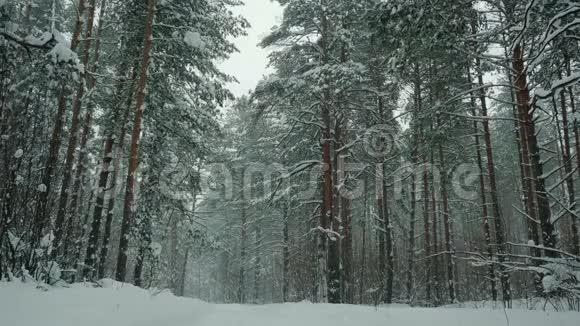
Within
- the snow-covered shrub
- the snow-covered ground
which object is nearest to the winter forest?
the snow-covered shrub

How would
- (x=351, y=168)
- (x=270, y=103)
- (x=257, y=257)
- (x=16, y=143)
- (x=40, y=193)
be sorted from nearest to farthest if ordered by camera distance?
1. (x=16, y=143)
2. (x=40, y=193)
3. (x=270, y=103)
4. (x=351, y=168)
5. (x=257, y=257)

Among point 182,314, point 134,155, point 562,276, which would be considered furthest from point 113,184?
point 562,276

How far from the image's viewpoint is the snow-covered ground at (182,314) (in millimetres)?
3100

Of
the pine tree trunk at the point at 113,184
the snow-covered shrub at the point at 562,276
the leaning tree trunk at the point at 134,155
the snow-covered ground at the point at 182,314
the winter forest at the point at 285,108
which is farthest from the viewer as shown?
the pine tree trunk at the point at 113,184

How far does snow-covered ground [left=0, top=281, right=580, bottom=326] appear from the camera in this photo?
10.2 ft

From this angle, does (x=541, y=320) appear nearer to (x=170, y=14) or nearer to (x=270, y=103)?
(x=270, y=103)

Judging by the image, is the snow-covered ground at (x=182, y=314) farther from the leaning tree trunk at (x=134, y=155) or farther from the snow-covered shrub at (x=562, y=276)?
the leaning tree trunk at (x=134, y=155)

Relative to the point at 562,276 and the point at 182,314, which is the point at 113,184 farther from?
the point at 562,276

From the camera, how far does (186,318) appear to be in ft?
11.8

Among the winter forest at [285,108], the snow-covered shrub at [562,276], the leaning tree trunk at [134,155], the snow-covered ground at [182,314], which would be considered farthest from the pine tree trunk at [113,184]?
the snow-covered shrub at [562,276]

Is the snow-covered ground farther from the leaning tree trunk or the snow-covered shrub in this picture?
the leaning tree trunk

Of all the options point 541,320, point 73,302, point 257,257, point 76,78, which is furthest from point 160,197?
point 257,257

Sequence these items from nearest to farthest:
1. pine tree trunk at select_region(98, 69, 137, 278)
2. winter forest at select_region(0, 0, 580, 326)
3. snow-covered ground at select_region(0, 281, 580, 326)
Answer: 1. snow-covered ground at select_region(0, 281, 580, 326)
2. winter forest at select_region(0, 0, 580, 326)
3. pine tree trunk at select_region(98, 69, 137, 278)

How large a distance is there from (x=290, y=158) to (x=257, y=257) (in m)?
13.1
